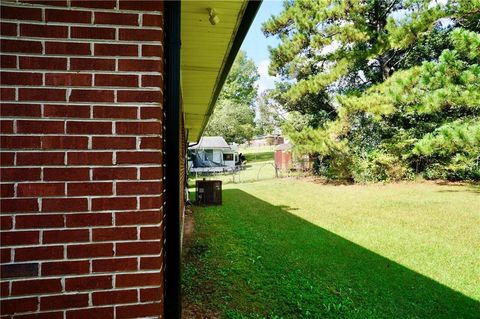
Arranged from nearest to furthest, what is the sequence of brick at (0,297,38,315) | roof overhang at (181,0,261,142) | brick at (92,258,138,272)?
1. brick at (0,297,38,315)
2. brick at (92,258,138,272)
3. roof overhang at (181,0,261,142)

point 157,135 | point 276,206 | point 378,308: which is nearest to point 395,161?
point 276,206

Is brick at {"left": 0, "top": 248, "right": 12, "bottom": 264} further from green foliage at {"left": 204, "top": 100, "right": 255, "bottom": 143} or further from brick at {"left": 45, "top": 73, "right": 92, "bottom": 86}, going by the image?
green foliage at {"left": 204, "top": 100, "right": 255, "bottom": 143}

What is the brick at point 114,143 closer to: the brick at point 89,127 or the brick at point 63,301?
the brick at point 89,127

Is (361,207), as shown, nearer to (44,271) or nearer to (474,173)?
(474,173)

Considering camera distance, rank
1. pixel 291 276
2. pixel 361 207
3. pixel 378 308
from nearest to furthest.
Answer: pixel 378 308
pixel 291 276
pixel 361 207

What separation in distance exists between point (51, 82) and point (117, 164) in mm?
535

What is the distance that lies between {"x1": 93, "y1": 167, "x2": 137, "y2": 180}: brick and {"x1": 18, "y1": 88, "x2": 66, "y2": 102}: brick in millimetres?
418

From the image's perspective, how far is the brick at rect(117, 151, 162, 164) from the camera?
1.79 meters

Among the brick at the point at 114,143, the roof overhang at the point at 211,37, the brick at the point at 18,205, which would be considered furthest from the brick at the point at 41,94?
the roof overhang at the point at 211,37

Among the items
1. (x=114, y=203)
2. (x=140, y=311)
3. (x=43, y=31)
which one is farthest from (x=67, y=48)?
(x=140, y=311)

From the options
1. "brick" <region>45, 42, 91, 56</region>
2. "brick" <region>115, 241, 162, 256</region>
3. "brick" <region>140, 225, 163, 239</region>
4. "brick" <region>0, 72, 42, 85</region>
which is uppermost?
"brick" <region>45, 42, 91, 56</region>

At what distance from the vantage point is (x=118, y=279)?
178 cm

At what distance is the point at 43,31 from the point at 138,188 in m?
0.94

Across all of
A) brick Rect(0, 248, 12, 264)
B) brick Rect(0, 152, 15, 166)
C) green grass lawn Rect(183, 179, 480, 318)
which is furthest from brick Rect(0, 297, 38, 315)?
green grass lawn Rect(183, 179, 480, 318)
